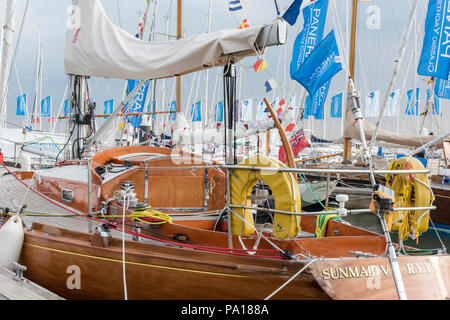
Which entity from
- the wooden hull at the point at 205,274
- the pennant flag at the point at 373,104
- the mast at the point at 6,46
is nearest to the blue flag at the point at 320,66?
the wooden hull at the point at 205,274

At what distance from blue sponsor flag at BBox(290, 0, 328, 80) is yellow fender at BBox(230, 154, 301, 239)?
703cm

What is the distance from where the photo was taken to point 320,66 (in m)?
9.71

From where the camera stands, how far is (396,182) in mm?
4781

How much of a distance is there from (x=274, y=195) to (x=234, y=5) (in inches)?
270

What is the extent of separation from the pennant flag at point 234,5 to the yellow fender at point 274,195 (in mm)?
6353

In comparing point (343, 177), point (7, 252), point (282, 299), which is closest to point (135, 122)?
point (343, 177)

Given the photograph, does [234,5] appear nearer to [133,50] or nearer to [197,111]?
[133,50]

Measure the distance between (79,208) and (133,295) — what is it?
211 cm

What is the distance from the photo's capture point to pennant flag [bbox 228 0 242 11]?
9470 millimetres

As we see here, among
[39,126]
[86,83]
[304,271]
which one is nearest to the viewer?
[304,271]

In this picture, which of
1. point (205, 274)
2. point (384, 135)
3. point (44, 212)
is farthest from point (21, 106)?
point (205, 274)

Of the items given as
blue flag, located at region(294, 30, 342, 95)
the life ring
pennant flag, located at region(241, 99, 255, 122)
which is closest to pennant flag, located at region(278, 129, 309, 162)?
blue flag, located at region(294, 30, 342, 95)

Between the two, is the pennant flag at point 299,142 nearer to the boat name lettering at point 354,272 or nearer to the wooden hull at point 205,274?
the wooden hull at point 205,274
